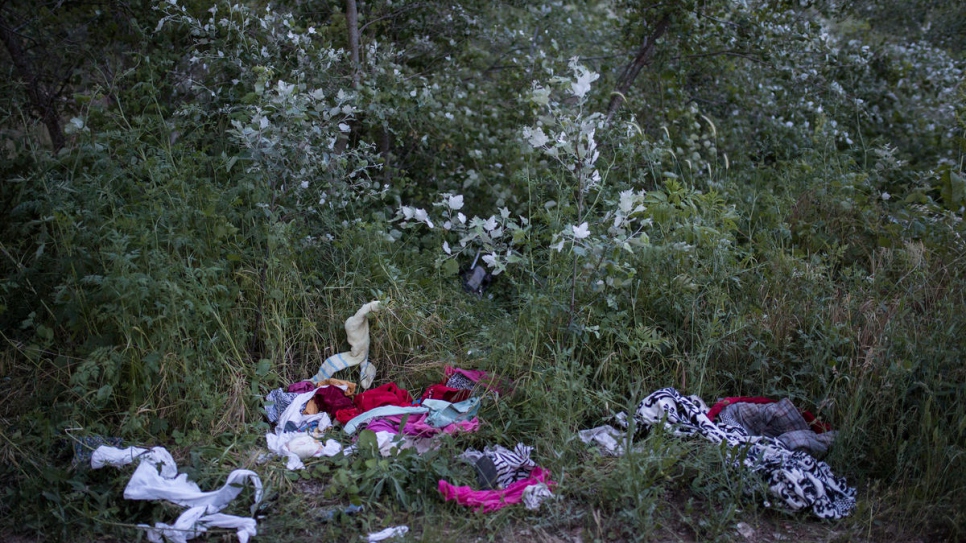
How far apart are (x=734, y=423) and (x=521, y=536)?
4.09 ft

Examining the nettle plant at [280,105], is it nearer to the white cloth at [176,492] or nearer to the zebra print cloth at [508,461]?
the white cloth at [176,492]

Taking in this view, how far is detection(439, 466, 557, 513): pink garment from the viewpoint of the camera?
3.00m

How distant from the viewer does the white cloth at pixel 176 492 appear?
2.82 meters

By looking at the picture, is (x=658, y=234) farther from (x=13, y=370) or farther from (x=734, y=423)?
(x=13, y=370)

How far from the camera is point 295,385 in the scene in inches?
150

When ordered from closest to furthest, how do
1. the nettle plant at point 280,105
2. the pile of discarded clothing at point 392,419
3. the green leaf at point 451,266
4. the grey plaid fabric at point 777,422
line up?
the pile of discarded clothing at point 392,419 → the grey plaid fabric at point 777,422 → the nettle plant at point 280,105 → the green leaf at point 451,266

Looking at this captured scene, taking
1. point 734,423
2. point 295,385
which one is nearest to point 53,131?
point 295,385

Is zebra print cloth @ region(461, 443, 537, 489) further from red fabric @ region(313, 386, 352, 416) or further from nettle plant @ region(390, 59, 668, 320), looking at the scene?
nettle plant @ region(390, 59, 668, 320)

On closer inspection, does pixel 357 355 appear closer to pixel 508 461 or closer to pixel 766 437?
pixel 508 461

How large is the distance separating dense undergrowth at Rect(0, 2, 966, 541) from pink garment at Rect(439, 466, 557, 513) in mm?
51

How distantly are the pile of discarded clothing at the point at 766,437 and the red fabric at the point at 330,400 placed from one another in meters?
1.13

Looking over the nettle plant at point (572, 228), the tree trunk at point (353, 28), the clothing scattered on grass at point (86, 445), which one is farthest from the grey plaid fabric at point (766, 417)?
the tree trunk at point (353, 28)

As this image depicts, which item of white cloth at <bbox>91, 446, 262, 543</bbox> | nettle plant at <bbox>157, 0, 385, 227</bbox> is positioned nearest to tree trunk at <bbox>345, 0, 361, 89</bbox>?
nettle plant at <bbox>157, 0, 385, 227</bbox>

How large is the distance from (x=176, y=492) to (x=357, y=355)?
4.12 feet
